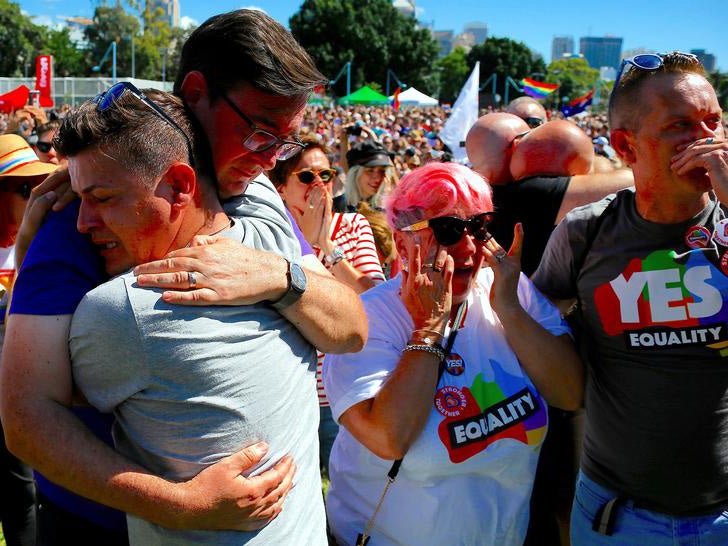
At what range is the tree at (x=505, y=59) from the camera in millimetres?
75688

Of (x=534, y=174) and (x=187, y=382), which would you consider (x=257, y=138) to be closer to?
(x=187, y=382)

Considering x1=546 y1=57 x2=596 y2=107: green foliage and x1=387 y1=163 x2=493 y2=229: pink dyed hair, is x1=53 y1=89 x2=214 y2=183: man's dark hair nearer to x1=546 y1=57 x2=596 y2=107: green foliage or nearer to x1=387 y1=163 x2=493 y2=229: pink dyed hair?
x1=387 y1=163 x2=493 y2=229: pink dyed hair

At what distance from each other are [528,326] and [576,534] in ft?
2.69

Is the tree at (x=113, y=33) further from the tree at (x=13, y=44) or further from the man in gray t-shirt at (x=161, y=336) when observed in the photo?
the man in gray t-shirt at (x=161, y=336)

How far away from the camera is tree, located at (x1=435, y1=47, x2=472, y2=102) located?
275 feet

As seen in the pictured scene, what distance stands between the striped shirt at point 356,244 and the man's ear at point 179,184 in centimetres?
209

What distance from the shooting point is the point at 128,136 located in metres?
1.39

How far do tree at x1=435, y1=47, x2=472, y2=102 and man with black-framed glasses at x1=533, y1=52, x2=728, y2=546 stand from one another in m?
83.0

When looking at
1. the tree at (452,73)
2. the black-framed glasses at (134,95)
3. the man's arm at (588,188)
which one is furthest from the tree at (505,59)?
the black-framed glasses at (134,95)


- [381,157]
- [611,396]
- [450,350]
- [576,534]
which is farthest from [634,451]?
[381,157]

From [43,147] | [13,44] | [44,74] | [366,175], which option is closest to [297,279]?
[366,175]

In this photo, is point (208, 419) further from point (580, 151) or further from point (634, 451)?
point (580, 151)

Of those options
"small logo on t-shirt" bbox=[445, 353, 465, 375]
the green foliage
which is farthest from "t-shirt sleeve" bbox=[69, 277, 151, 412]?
the green foliage

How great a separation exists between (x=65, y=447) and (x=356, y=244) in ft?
8.37
